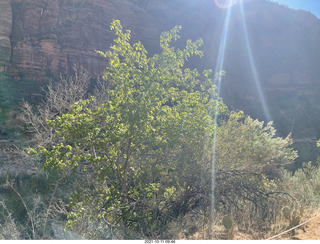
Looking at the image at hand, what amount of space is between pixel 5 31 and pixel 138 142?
85.7ft

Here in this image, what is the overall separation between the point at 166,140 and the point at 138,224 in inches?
69.7

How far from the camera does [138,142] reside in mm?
4848

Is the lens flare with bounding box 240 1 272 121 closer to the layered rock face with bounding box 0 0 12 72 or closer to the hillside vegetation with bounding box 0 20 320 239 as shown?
the hillside vegetation with bounding box 0 20 320 239

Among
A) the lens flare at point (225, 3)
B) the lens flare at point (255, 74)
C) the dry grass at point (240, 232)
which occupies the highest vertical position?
the lens flare at point (225, 3)

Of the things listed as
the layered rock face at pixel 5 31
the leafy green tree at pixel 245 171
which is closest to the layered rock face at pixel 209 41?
the layered rock face at pixel 5 31

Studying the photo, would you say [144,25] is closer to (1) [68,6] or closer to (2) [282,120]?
(1) [68,6]

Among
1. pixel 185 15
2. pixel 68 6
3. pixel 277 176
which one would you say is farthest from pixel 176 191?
pixel 185 15

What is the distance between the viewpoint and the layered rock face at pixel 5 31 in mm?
23234

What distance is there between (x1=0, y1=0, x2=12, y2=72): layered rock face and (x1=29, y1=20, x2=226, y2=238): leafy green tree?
22.6 m

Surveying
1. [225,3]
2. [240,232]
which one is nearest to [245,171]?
[240,232]

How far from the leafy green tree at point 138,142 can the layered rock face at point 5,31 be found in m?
22.6

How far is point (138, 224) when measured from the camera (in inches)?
199

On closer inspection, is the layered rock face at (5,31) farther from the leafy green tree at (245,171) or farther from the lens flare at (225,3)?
the lens flare at (225,3)

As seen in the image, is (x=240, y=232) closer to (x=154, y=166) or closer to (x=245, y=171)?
(x=245, y=171)
